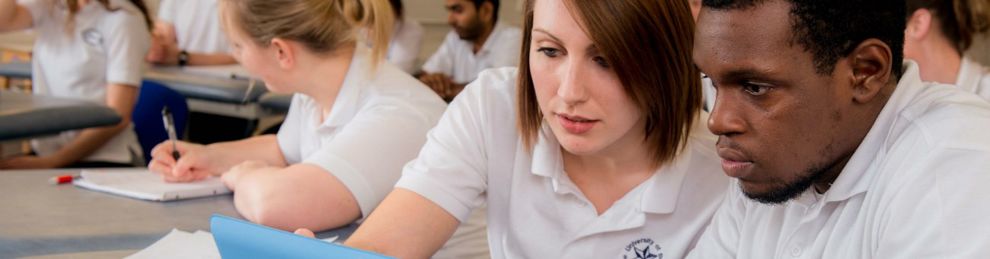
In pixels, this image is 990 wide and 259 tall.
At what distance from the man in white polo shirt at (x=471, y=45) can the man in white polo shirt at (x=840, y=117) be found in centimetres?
363

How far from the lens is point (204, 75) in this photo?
11.9ft

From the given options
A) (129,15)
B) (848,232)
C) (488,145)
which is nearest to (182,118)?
(129,15)

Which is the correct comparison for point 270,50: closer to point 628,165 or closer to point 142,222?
point 142,222

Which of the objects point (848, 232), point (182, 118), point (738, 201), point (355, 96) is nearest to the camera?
point (848, 232)

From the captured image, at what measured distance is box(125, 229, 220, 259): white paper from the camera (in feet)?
4.62

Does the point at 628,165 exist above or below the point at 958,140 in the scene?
below

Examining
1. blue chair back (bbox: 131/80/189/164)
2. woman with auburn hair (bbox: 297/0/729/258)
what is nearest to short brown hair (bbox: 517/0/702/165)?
woman with auburn hair (bbox: 297/0/729/258)

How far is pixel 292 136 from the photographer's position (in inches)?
83.0

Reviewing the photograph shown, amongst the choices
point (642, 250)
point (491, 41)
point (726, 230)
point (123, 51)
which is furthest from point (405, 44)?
point (726, 230)

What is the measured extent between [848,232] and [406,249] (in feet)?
1.92

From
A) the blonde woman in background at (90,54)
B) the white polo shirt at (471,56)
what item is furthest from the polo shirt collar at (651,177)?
the white polo shirt at (471,56)

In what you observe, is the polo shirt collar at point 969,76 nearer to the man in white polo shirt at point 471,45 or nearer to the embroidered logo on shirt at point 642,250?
the embroidered logo on shirt at point 642,250

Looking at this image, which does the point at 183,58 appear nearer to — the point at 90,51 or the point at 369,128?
the point at 90,51

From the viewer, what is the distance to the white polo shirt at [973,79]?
85.4 inches
